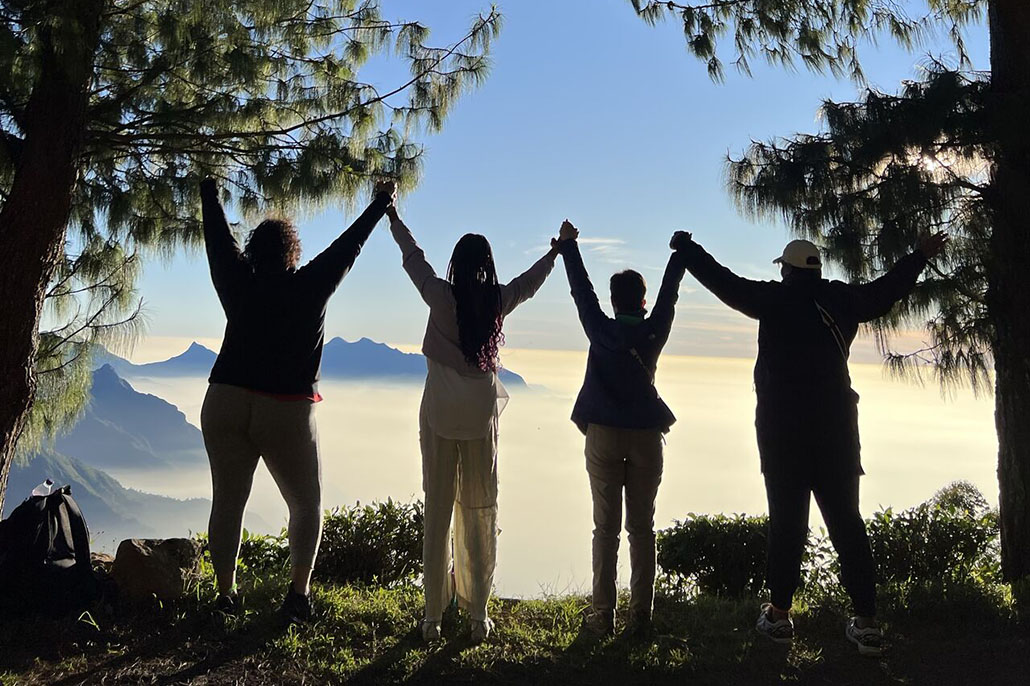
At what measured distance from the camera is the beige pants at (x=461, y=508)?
3223 mm

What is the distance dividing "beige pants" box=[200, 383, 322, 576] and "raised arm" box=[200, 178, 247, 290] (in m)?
0.49

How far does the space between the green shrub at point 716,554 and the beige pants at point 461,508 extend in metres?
2.13

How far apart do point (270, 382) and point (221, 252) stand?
0.66 meters

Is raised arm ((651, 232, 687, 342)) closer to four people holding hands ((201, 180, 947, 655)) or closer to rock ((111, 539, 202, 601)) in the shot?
four people holding hands ((201, 180, 947, 655))

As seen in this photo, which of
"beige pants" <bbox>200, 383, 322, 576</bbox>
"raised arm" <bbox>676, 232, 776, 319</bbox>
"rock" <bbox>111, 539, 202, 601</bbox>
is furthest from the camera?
"rock" <bbox>111, 539, 202, 601</bbox>

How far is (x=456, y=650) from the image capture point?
315 cm

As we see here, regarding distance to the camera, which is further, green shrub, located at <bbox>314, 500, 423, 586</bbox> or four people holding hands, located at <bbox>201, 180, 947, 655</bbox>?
green shrub, located at <bbox>314, 500, 423, 586</bbox>

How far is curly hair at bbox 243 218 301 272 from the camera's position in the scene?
3299 mm

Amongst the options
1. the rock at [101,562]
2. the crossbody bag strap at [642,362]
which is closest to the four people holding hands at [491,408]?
the crossbody bag strap at [642,362]

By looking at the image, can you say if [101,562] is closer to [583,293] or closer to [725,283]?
[583,293]

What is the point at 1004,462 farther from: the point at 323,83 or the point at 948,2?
the point at 323,83

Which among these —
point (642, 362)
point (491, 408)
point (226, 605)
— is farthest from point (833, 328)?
point (226, 605)

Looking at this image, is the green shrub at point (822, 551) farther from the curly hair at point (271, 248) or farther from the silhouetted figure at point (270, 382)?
the curly hair at point (271, 248)

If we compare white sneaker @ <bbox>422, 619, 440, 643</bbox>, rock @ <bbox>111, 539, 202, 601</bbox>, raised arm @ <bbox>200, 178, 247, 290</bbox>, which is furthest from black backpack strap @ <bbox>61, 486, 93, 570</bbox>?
white sneaker @ <bbox>422, 619, 440, 643</bbox>
